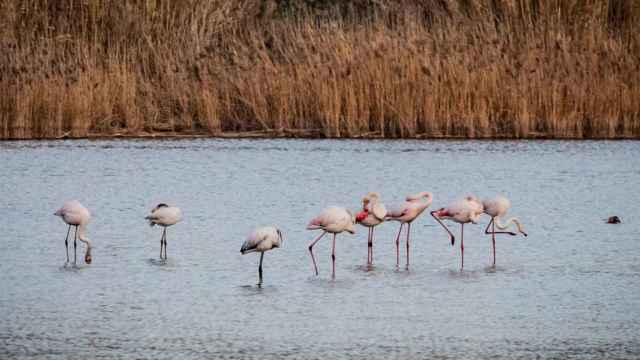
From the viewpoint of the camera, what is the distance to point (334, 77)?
19.7 m

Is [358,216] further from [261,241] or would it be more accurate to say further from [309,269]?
[261,241]

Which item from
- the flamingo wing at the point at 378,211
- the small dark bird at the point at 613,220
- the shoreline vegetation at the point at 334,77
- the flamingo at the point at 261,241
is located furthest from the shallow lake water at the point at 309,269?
the shoreline vegetation at the point at 334,77

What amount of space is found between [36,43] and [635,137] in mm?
8895

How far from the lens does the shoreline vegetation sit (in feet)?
64.3

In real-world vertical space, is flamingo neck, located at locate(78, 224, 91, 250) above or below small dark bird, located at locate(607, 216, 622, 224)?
above

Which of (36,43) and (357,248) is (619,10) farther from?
(357,248)

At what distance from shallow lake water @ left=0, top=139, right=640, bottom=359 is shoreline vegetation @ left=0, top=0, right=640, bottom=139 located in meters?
1.99

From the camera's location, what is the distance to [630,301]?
29.9ft

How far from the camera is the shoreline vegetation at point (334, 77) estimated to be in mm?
19609

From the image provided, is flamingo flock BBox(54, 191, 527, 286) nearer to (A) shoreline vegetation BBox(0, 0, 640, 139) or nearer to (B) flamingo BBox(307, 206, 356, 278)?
(B) flamingo BBox(307, 206, 356, 278)

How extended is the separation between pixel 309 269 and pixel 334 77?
9.60 m

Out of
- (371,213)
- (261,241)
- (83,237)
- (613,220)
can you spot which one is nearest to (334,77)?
(613,220)

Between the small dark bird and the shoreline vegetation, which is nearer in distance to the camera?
the small dark bird

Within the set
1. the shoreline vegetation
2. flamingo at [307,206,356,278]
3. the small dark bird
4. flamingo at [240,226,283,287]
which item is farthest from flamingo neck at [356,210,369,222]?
the shoreline vegetation
